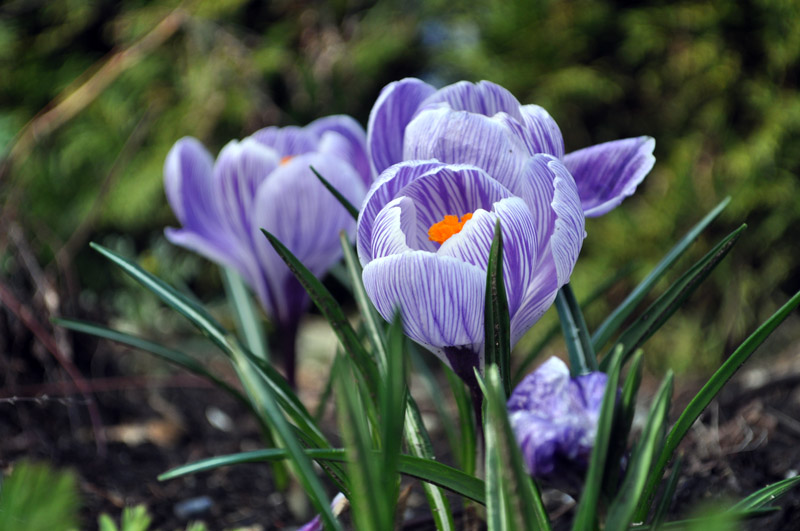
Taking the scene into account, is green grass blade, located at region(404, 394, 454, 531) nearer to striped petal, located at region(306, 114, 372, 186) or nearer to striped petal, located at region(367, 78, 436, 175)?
striped petal, located at region(367, 78, 436, 175)

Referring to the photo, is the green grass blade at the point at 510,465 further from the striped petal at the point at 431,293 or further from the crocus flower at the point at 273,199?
the crocus flower at the point at 273,199

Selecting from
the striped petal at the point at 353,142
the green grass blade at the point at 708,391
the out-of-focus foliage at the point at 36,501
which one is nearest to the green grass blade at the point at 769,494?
the green grass blade at the point at 708,391

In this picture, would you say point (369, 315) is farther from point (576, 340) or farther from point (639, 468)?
point (639, 468)

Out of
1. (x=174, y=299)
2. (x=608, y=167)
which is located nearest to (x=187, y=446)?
(x=174, y=299)

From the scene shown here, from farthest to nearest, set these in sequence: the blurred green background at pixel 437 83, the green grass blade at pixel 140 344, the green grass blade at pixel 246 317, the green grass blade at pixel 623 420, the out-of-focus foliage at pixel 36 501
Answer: the blurred green background at pixel 437 83, the green grass blade at pixel 246 317, the green grass blade at pixel 140 344, the green grass blade at pixel 623 420, the out-of-focus foliage at pixel 36 501

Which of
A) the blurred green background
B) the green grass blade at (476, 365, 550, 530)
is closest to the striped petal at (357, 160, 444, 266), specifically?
the green grass blade at (476, 365, 550, 530)

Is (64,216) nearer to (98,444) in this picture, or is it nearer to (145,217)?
(145,217)

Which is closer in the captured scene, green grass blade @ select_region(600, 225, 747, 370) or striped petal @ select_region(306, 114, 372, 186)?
green grass blade @ select_region(600, 225, 747, 370)

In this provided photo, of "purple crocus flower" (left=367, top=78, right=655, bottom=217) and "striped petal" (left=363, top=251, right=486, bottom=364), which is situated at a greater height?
"purple crocus flower" (left=367, top=78, right=655, bottom=217)
